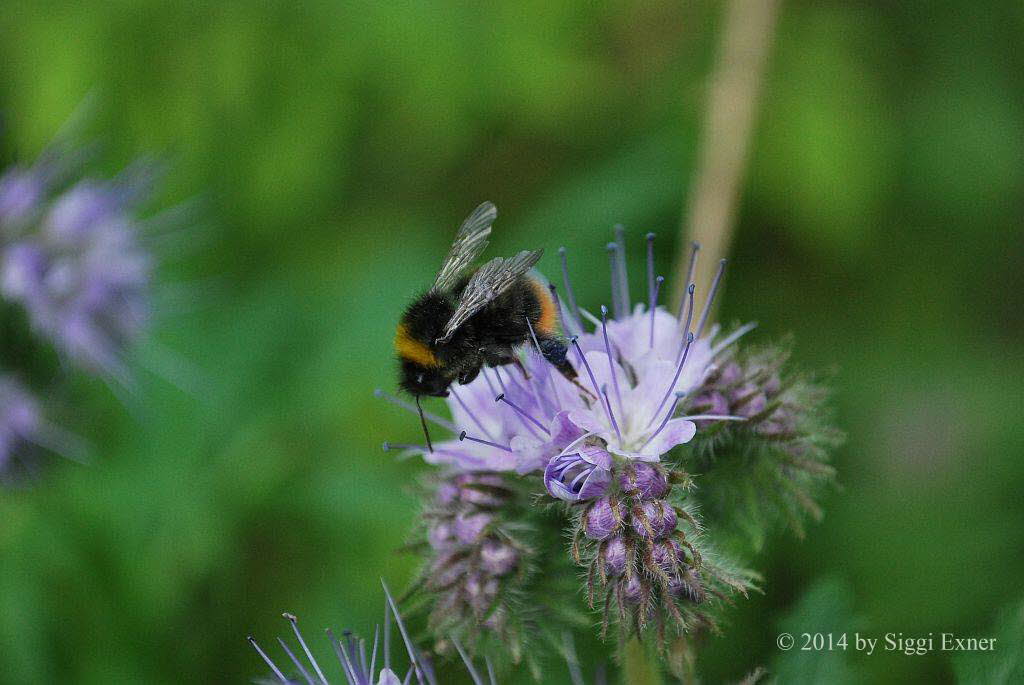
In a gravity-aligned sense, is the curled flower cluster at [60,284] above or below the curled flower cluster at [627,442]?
above

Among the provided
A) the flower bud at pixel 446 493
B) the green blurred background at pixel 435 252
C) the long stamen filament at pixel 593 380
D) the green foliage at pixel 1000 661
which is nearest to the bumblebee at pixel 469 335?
the long stamen filament at pixel 593 380

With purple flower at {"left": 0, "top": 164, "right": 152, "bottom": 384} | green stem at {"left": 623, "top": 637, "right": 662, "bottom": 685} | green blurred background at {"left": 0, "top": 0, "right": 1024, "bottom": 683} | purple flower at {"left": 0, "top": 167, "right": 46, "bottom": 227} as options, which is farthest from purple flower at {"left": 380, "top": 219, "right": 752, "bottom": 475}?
purple flower at {"left": 0, "top": 167, "right": 46, "bottom": 227}

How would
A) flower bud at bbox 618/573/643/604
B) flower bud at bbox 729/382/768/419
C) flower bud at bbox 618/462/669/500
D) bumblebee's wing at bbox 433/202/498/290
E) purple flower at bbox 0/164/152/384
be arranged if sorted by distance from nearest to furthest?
flower bud at bbox 618/573/643/604 → flower bud at bbox 618/462/669/500 → flower bud at bbox 729/382/768/419 → bumblebee's wing at bbox 433/202/498/290 → purple flower at bbox 0/164/152/384

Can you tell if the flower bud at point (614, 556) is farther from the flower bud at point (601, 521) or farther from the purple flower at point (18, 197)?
the purple flower at point (18, 197)

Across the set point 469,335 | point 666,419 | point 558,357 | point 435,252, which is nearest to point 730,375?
point 666,419

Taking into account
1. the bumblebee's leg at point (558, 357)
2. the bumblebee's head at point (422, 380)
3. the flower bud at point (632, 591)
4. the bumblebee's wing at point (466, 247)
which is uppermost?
the bumblebee's wing at point (466, 247)

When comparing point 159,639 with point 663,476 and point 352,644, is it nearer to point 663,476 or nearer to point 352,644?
point 352,644

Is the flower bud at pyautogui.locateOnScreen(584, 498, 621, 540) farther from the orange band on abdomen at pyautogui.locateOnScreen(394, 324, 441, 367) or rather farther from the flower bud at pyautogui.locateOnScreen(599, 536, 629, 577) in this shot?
the orange band on abdomen at pyautogui.locateOnScreen(394, 324, 441, 367)
